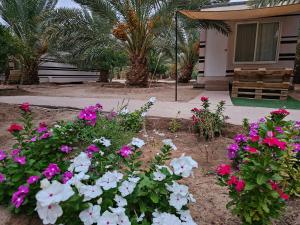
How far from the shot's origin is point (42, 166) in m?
1.83

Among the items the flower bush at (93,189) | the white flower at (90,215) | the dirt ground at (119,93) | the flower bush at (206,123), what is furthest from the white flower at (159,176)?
the dirt ground at (119,93)

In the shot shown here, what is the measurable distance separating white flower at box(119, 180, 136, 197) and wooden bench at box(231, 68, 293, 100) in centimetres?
680

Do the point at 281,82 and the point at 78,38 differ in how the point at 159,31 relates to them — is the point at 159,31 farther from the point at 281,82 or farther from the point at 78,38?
the point at 281,82

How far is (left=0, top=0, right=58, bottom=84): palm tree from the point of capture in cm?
1184

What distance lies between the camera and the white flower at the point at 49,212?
1.03 metres

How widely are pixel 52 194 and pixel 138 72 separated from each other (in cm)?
995

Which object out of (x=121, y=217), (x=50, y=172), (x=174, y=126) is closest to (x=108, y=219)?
(x=121, y=217)

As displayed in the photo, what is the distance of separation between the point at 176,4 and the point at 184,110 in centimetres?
515

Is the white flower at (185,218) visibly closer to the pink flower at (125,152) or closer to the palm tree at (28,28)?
the pink flower at (125,152)

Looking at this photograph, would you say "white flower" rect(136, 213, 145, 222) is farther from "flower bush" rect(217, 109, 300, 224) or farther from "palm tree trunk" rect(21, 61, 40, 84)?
"palm tree trunk" rect(21, 61, 40, 84)

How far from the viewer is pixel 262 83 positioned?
731cm

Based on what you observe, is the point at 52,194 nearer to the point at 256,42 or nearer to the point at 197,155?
the point at 197,155

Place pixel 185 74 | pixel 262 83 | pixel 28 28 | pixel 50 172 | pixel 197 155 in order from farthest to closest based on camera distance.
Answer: pixel 185 74, pixel 28 28, pixel 262 83, pixel 197 155, pixel 50 172

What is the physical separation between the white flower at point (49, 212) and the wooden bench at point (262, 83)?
7244 mm
